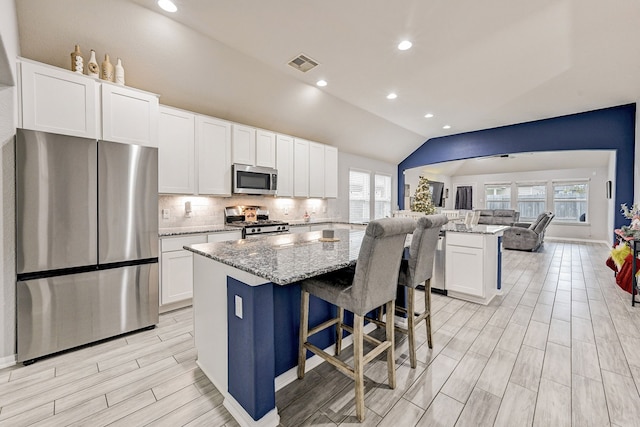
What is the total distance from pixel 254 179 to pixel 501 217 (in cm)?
871

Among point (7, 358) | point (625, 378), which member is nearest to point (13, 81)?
point (7, 358)

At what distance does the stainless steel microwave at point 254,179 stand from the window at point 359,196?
8.53 ft

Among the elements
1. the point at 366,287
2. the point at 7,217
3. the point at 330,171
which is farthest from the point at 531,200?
the point at 7,217

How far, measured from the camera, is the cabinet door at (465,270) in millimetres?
3279

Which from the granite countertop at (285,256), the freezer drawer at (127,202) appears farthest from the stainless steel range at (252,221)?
the granite countertop at (285,256)

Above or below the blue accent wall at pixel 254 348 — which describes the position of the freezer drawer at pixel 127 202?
above

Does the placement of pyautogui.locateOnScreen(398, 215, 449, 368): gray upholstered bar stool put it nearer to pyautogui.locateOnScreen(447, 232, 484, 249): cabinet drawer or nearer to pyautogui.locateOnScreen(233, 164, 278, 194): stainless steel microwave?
pyautogui.locateOnScreen(447, 232, 484, 249): cabinet drawer

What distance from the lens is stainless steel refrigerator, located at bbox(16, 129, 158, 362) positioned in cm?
208

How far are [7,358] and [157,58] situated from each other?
2.98m

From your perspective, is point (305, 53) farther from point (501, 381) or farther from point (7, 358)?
point (7, 358)

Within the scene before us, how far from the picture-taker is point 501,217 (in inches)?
356

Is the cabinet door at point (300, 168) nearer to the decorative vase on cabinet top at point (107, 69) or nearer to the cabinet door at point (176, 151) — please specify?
the cabinet door at point (176, 151)

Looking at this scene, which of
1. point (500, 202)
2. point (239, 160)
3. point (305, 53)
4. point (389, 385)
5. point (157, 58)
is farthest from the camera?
point (500, 202)

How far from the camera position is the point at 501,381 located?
1.89 metres
